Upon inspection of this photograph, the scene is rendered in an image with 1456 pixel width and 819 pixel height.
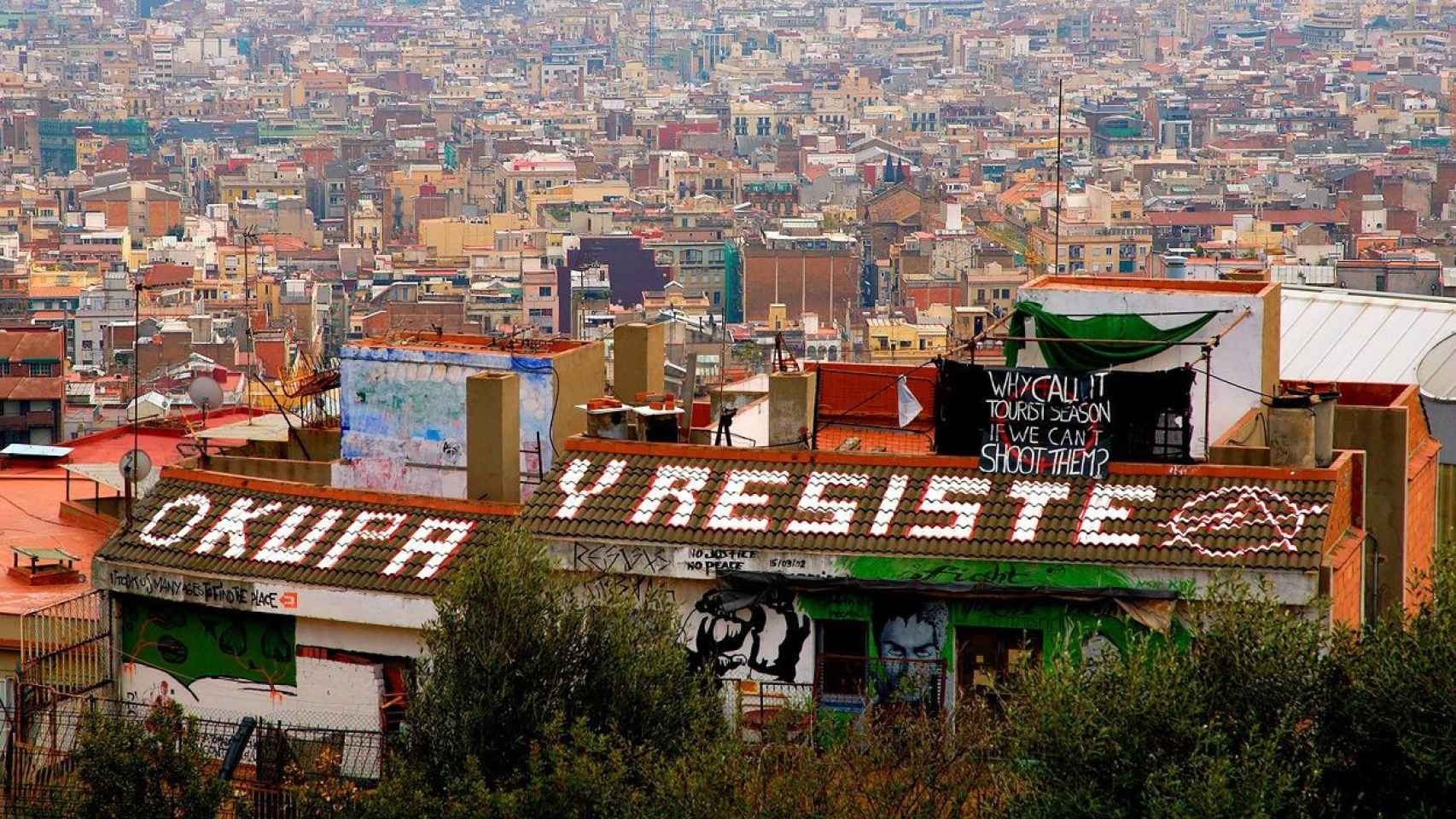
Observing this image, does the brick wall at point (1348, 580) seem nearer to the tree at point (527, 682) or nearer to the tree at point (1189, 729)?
the tree at point (1189, 729)

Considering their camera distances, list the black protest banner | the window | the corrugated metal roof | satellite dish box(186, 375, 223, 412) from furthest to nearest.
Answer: the corrugated metal roof, satellite dish box(186, 375, 223, 412), the black protest banner, the window

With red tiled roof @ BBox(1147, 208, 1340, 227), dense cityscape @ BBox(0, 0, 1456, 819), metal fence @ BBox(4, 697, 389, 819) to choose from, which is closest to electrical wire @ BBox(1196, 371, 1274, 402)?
dense cityscape @ BBox(0, 0, 1456, 819)

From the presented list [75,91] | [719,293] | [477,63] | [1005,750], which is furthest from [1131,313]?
[477,63]

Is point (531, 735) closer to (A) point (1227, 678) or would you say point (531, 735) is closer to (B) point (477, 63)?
(A) point (1227, 678)

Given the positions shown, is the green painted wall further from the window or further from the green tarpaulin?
the green tarpaulin

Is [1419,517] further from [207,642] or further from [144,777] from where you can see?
[144,777]

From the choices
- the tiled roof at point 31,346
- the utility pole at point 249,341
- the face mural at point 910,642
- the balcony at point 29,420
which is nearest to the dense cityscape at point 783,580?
the face mural at point 910,642

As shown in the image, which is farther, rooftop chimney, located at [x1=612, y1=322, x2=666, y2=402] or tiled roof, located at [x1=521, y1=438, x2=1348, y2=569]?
rooftop chimney, located at [x1=612, y1=322, x2=666, y2=402]
